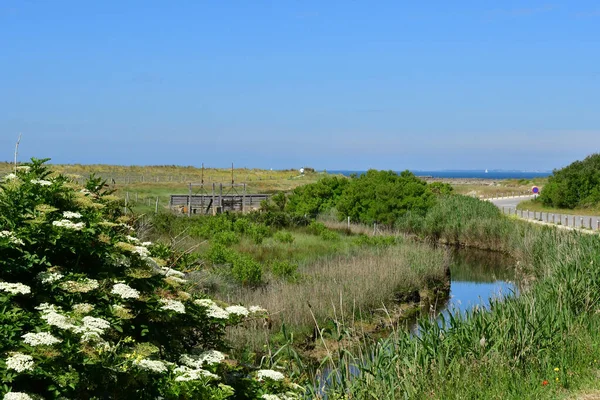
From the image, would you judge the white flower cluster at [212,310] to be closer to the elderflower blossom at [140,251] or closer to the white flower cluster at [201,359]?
the white flower cluster at [201,359]

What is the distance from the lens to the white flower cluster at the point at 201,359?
565 centimetres

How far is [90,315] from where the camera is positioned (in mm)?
5285

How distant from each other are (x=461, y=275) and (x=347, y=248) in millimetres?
4751

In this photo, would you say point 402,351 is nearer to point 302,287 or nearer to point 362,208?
point 302,287

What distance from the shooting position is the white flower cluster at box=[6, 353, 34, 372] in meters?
4.34

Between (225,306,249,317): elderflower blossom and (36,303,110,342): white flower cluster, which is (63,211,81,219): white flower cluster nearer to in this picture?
(36,303,110,342): white flower cluster

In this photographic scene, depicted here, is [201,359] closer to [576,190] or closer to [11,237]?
[11,237]

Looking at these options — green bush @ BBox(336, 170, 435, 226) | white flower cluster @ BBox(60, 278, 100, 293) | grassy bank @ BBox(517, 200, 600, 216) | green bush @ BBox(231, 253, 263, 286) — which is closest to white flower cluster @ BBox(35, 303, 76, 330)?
white flower cluster @ BBox(60, 278, 100, 293)

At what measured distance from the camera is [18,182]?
20.0ft

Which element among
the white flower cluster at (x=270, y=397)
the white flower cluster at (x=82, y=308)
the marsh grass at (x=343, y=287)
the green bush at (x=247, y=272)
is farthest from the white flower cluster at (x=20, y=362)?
the green bush at (x=247, y=272)

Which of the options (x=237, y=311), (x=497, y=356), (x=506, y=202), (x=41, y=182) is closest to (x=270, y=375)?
(x=237, y=311)

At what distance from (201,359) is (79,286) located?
1214 mm

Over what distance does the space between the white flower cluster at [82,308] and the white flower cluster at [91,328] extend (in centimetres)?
26

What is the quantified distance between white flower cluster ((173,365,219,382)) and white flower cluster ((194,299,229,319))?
788 mm
